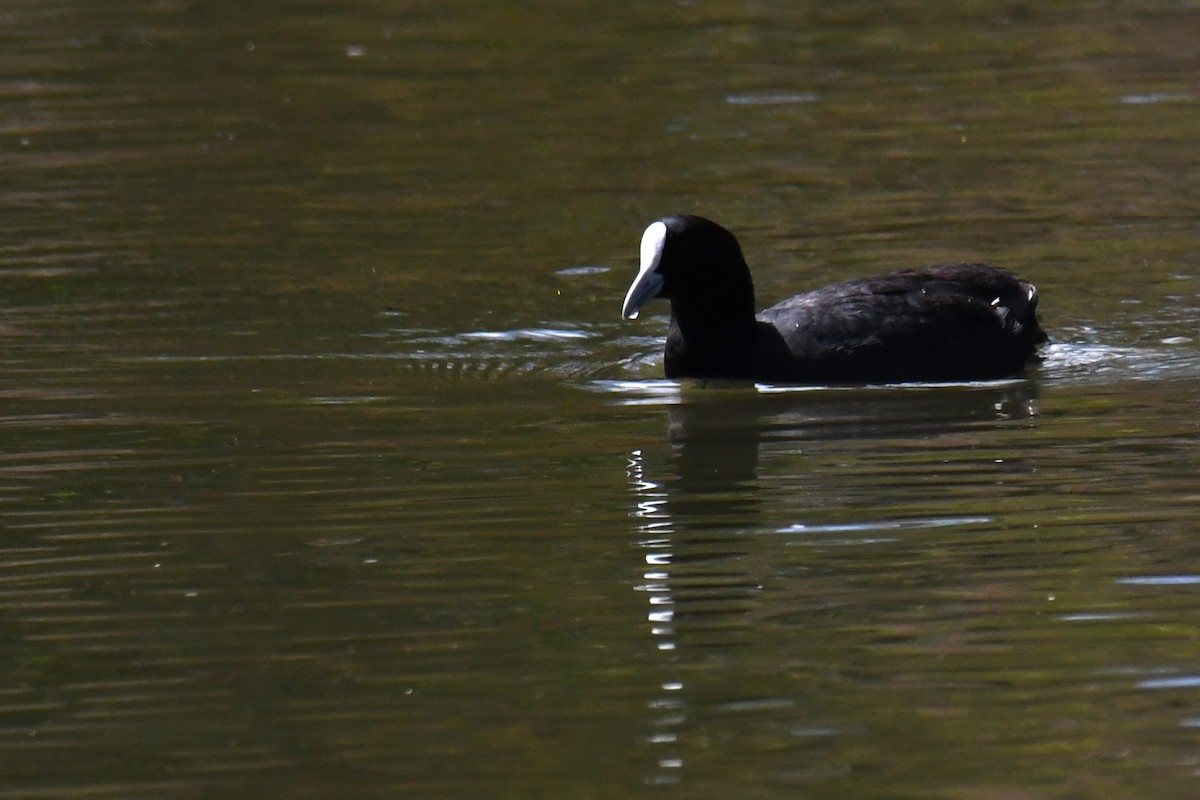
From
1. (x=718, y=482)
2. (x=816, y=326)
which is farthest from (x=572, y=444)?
(x=816, y=326)

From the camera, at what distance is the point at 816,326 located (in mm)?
8359

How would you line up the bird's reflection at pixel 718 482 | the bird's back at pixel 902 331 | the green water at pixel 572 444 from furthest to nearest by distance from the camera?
the bird's back at pixel 902 331 → the bird's reflection at pixel 718 482 → the green water at pixel 572 444

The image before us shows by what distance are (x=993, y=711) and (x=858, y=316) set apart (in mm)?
A: 3759

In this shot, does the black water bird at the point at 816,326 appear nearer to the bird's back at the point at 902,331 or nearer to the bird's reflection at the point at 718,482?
the bird's back at the point at 902,331

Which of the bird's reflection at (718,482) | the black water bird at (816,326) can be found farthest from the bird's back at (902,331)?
the bird's reflection at (718,482)

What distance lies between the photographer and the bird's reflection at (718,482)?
530 cm

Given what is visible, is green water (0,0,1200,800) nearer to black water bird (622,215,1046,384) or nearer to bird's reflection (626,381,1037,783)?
bird's reflection (626,381,1037,783)

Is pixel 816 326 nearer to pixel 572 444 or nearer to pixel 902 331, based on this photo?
pixel 902 331

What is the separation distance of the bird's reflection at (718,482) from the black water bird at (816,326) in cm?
11

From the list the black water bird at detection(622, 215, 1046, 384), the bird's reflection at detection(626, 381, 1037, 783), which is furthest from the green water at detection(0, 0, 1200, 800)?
the black water bird at detection(622, 215, 1046, 384)

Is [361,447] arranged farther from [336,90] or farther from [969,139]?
[336,90]

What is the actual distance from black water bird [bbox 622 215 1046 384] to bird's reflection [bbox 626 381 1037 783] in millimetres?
110

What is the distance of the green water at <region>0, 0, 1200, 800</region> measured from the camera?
477 centimetres

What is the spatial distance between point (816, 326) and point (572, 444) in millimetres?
1322
